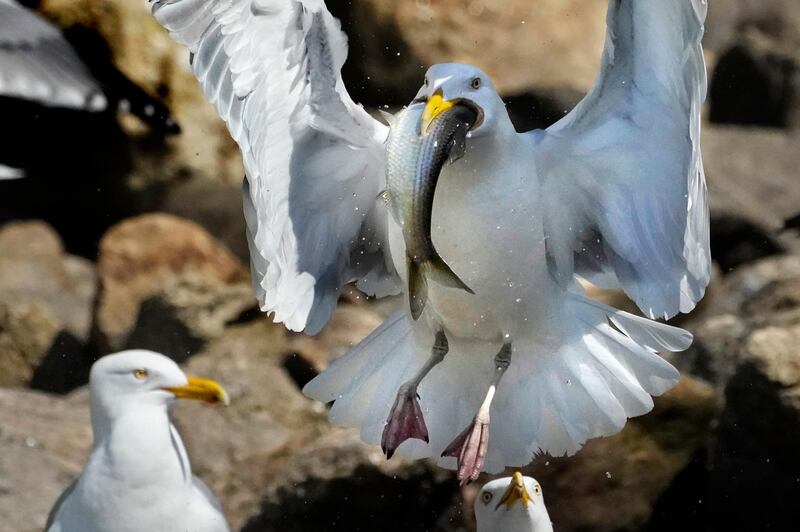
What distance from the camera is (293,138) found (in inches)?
160

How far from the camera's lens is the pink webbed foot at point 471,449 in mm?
3971

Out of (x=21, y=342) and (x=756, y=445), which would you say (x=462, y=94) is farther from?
(x=21, y=342)

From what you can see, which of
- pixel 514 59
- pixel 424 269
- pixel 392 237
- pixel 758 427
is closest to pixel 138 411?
pixel 392 237

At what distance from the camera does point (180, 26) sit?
3982 mm

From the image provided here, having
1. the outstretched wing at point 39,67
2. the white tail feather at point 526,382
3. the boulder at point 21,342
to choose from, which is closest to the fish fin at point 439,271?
the white tail feather at point 526,382

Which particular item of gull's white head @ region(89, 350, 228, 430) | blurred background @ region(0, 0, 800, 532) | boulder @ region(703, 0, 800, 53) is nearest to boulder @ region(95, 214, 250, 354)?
blurred background @ region(0, 0, 800, 532)

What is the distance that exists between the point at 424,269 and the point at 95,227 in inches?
208

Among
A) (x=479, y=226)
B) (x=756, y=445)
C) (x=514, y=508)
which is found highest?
(x=479, y=226)

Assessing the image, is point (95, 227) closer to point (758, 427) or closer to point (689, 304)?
point (758, 427)

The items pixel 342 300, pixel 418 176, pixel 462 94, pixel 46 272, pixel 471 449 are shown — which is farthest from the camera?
pixel 46 272

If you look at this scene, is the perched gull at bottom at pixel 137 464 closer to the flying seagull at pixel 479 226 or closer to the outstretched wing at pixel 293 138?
the flying seagull at pixel 479 226

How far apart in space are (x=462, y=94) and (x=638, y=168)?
2.01ft

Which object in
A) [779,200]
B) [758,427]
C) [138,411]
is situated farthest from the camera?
[779,200]

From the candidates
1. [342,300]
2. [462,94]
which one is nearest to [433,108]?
[462,94]
